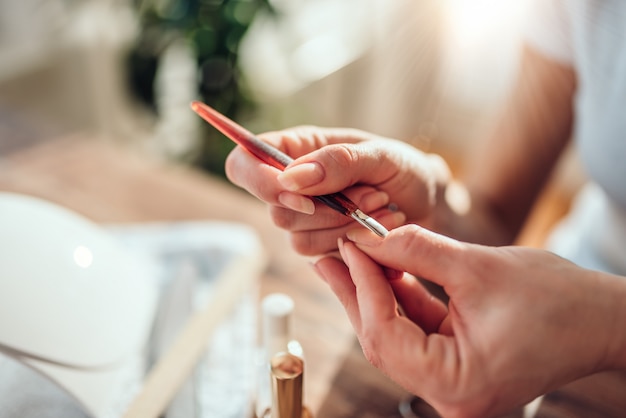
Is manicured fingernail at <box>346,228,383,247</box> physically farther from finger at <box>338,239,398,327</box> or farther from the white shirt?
the white shirt

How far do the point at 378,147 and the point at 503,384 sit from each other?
0.57 feet

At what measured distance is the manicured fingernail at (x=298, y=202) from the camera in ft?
1.13

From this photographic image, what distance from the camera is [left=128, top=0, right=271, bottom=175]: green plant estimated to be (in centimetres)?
114

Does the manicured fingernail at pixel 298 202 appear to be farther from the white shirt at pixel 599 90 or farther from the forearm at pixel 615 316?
the white shirt at pixel 599 90

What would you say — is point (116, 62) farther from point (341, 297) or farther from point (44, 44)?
point (341, 297)

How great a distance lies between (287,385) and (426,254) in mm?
132

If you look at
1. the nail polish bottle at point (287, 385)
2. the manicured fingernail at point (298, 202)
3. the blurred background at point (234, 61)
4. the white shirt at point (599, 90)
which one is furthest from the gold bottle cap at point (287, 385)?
the blurred background at point (234, 61)

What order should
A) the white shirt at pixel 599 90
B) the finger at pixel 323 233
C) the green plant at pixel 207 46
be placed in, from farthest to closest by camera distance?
1. the green plant at pixel 207 46
2. the white shirt at pixel 599 90
3. the finger at pixel 323 233

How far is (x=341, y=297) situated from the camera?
1.11 feet

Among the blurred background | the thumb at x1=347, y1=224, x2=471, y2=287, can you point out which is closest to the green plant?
the blurred background

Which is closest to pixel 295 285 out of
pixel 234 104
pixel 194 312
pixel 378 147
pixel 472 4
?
pixel 194 312

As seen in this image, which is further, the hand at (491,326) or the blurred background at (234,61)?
the blurred background at (234,61)

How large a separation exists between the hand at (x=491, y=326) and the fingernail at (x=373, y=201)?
0.08 meters

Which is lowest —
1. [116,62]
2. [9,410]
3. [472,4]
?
[116,62]
